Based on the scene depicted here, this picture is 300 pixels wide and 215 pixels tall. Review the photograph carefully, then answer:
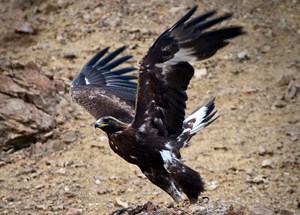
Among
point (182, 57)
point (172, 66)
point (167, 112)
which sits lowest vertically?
point (167, 112)

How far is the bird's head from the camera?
332 inches

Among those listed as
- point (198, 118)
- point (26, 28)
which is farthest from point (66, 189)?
point (26, 28)

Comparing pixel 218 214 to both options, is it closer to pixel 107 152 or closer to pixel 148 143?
pixel 148 143

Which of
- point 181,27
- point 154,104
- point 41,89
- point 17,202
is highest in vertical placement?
point 181,27

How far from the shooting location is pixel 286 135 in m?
10.8

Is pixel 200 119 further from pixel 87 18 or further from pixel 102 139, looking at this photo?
pixel 87 18

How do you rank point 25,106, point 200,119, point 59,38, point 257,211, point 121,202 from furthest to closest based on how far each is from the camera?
1. point 59,38
2. point 25,106
3. point 121,202
4. point 200,119
5. point 257,211

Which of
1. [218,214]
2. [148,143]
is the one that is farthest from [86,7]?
[218,214]

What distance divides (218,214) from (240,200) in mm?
2675

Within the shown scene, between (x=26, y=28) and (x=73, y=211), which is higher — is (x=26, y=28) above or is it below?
above

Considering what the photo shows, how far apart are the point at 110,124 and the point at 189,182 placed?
107cm

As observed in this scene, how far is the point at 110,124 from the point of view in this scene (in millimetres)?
8461

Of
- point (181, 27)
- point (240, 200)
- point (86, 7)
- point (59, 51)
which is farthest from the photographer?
point (86, 7)

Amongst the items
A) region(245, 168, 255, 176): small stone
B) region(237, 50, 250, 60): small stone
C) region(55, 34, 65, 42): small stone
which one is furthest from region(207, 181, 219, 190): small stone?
region(55, 34, 65, 42): small stone
